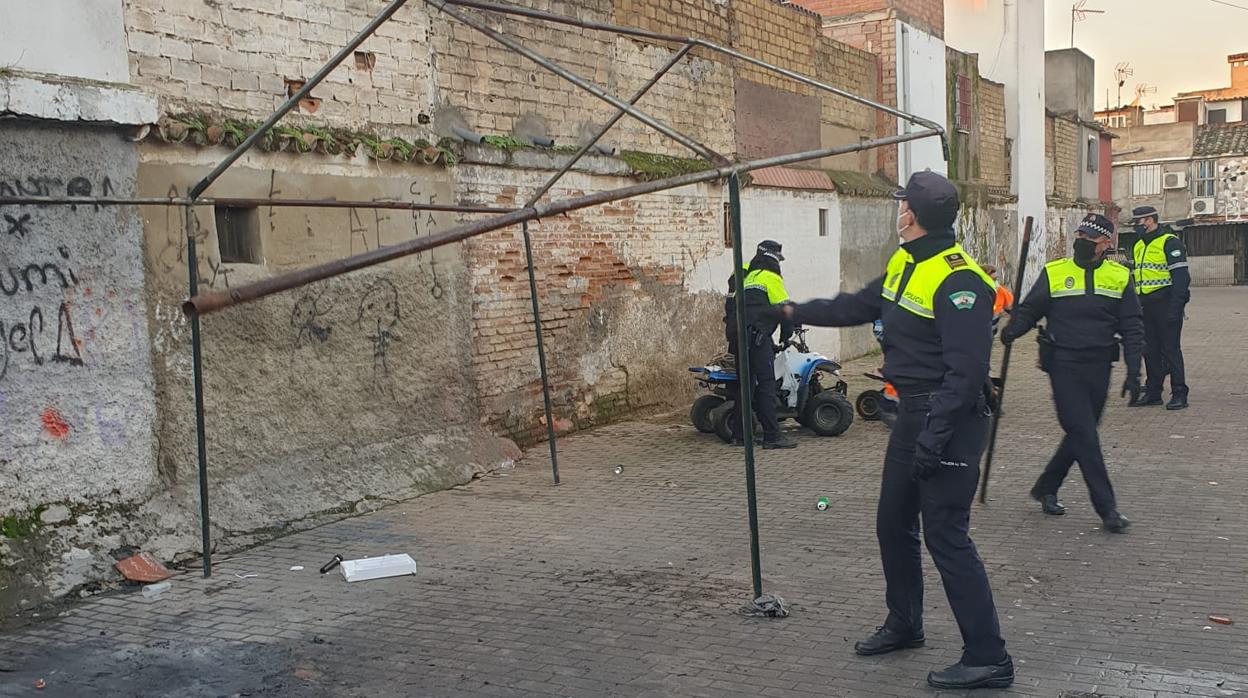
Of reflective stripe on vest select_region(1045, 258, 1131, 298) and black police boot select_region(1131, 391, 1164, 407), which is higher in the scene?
reflective stripe on vest select_region(1045, 258, 1131, 298)

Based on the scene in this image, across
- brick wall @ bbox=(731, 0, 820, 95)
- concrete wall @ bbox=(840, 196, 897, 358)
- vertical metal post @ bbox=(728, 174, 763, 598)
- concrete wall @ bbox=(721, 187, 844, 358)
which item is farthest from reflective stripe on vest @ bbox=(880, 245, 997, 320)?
concrete wall @ bbox=(840, 196, 897, 358)

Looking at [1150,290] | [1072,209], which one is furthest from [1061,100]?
[1150,290]

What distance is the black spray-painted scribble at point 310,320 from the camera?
7.94 m

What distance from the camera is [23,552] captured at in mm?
6086

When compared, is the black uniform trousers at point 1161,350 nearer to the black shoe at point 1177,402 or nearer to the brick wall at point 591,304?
the black shoe at point 1177,402

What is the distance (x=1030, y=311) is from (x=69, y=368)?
5875 mm

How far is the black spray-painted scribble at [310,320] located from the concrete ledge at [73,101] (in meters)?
1.67

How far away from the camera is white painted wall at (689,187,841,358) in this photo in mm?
13805

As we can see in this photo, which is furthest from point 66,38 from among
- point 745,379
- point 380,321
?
point 745,379

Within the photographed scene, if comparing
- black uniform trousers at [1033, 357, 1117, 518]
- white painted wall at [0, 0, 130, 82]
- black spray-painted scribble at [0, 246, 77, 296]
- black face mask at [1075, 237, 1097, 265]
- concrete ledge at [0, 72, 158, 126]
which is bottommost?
black uniform trousers at [1033, 357, 1117, 518]

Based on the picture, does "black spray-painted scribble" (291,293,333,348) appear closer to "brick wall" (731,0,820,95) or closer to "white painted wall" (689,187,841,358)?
"white painted wall" (689,187,841,358)

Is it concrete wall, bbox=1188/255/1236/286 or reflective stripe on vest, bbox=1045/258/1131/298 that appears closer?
reflective stripe on vest, bbox=1045/258/1131/298

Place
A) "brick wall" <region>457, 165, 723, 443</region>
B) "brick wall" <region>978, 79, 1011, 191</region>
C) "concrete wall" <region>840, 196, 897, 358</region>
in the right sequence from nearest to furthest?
1. "brick wall" <region>457, 165, 723, 443</region>
2. "concrete wall" <region>840, 196, 897, 358</region>
3. "brick wall" <region>978, 79, 1011, 191</region>

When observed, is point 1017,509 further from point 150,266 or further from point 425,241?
point 150,266
